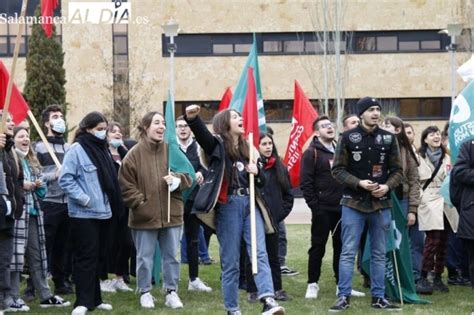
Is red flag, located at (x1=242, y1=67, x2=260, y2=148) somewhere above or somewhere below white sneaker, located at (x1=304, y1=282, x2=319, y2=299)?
above

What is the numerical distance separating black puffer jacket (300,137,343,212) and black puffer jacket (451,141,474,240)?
6.05 feet

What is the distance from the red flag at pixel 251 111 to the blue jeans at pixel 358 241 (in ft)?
4.56

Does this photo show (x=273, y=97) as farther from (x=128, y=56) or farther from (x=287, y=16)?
(x=128, y=56)

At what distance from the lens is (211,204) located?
8602 mm

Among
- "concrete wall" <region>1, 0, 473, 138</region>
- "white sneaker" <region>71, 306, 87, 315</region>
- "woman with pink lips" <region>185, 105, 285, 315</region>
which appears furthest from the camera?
"concrete wall" <region>1, 0, 473, 138</region>

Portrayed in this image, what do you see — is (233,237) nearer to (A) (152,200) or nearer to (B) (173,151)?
(A) (152,200)

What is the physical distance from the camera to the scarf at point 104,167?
31.5ft

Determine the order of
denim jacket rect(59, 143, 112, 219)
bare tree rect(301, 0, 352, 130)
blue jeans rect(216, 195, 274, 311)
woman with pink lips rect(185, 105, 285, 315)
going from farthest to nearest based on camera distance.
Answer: bare tree rect(301, 0, 352, 130) → denim jacket rect(59, 143, 112, 219) → blue jeans rect(216, 195, 274, 311) → woman with pink lips rect(185, 105, 285, 315)

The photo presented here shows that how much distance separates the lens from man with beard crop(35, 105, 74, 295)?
10.8 metres

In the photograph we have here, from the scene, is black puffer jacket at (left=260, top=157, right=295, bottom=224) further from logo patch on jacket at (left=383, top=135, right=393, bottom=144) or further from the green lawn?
logo patch on jacket at (left=383, top=135, right=393, bottom=144)

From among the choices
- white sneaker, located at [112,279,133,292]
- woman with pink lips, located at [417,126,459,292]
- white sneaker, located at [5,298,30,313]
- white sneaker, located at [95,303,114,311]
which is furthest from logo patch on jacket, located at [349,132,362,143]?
white sneaker, located at [5,298,30,313]

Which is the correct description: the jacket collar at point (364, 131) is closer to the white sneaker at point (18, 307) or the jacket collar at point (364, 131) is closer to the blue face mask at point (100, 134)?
the blue face mask at point (100, 134)

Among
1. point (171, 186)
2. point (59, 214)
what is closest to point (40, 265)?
point (59, 214)

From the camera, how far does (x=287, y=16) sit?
41.0 meters
